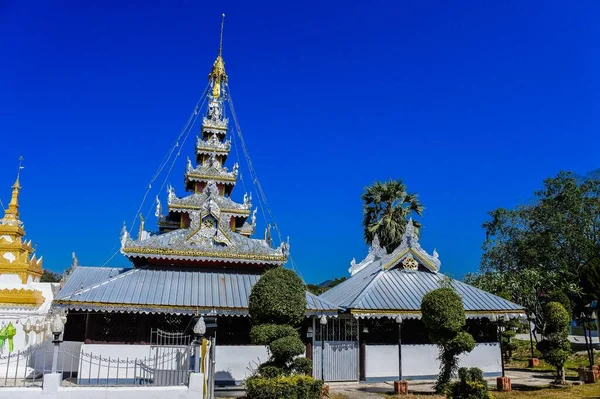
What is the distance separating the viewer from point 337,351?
20.7 m

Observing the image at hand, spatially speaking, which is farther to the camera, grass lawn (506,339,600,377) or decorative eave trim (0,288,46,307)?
grass lawn (506,339,600,377)

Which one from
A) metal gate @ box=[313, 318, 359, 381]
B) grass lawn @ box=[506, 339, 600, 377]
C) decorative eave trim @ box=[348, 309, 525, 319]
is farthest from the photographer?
grass lawn @ box=[506, 339, 600, 377]

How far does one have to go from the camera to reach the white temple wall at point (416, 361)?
2081cm

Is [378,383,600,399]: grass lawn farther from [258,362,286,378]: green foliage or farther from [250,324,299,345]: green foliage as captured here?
[250,324,299,345]: green foliage

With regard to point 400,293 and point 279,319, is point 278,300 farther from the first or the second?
point 400,293

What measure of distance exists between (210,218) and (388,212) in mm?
14950

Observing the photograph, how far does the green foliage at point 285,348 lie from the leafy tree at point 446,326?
5024mm

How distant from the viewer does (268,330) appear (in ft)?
47.0

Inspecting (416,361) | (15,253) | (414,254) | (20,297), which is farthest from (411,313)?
(15,253)

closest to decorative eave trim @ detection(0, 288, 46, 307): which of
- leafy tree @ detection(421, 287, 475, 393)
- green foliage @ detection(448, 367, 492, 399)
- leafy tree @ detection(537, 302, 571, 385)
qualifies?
leafy tree @ detection(421, 287, 475, 393)

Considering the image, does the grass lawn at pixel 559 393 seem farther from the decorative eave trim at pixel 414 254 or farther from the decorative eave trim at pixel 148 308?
the decorative eave trim at pixel 148 308

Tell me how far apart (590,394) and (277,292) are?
11.6 meters

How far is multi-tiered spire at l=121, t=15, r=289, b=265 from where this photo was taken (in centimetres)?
2050

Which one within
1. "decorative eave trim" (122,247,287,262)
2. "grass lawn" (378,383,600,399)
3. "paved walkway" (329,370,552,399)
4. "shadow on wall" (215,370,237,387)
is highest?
"decorative eave trim" (122,247,287,262)
